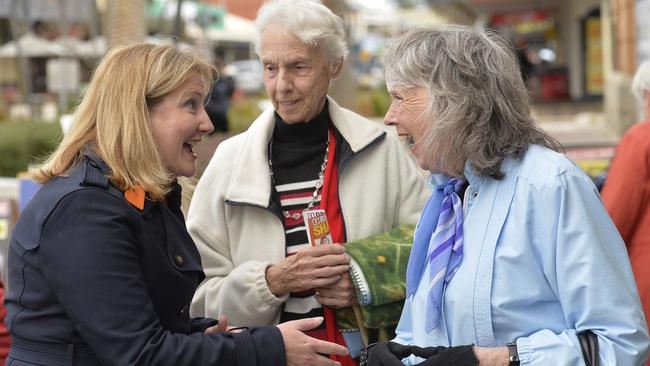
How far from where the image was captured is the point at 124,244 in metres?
2.41

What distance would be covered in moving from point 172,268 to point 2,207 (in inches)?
197

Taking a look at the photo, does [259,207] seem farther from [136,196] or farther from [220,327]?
[136,196]

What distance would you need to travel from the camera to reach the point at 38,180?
2.57 metres

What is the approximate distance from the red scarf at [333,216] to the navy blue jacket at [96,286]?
84 cm

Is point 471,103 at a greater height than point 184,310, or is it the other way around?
point 471,103

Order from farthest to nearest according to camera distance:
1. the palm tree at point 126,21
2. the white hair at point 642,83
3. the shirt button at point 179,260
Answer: the palm tree at point 126,21
the white hair at point 642,83
the shirt button at point 179,260

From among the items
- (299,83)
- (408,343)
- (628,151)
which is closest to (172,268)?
(408,343)

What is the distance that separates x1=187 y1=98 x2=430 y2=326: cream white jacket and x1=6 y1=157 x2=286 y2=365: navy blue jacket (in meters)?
0.84

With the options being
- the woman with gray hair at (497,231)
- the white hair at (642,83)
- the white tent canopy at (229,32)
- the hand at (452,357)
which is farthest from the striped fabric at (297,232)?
the white tent canopy at (229,32)

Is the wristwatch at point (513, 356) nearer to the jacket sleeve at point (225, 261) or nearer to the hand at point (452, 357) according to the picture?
the hand at point (452, 357)

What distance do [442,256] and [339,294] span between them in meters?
0.83

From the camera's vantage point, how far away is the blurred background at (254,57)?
31.6 ft

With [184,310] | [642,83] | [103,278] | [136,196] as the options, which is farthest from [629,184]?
[103,278]

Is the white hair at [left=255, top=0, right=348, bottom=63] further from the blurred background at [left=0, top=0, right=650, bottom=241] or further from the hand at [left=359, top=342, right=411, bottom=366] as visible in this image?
the hand at [left=359, top=342, right=411, bottom=366]
